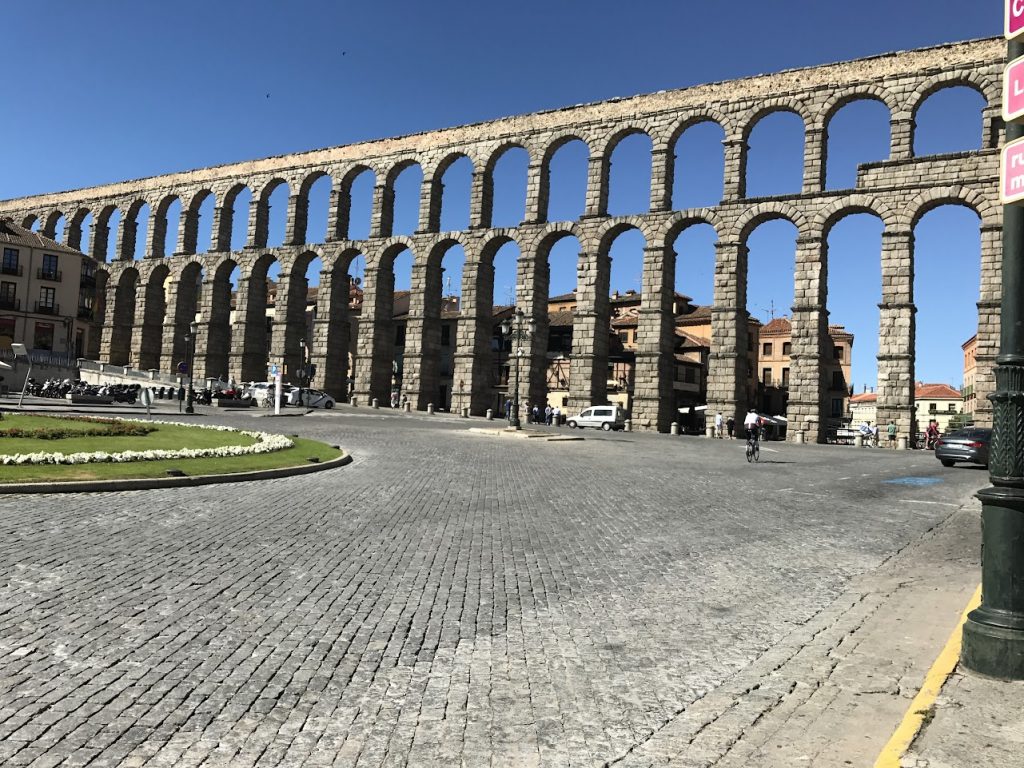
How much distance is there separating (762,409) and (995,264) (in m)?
35.9

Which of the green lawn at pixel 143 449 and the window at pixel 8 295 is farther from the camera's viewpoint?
the window at pixel 8 295

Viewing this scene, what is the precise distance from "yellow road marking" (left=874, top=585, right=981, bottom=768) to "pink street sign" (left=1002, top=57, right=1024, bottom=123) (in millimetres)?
3558

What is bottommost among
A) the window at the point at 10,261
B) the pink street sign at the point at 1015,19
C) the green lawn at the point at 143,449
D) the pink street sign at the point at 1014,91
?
the green lawn at the point at 143,449

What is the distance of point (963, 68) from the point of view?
127 feet

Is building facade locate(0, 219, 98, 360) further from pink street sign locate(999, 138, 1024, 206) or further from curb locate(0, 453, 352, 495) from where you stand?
pink street sign locate(999, 138, 1024, 206)

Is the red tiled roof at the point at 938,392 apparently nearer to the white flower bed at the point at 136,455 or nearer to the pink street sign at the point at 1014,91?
the white flower bed at the point at 136,455

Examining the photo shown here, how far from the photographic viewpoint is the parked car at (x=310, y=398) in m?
50.4

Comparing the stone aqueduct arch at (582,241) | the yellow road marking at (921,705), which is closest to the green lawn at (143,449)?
the yellow road marking at (921,705)

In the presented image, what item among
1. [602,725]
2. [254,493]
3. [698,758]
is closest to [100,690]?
[602,725]

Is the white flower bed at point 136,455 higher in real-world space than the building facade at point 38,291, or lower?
lower

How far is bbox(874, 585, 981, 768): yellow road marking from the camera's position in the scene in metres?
3.46

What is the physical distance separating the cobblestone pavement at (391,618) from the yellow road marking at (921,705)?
0.89 metres

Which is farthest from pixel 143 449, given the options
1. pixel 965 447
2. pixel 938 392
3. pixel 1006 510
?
pixel 938 392

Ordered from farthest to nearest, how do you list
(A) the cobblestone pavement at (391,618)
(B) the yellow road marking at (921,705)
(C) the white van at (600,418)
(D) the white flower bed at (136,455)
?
(C) the white van at (600,418) → (D) the white flower bed at (136,455) → (A) the cobblestone pavement at (391,618) → (B) the yellow road marking at (921,705)
